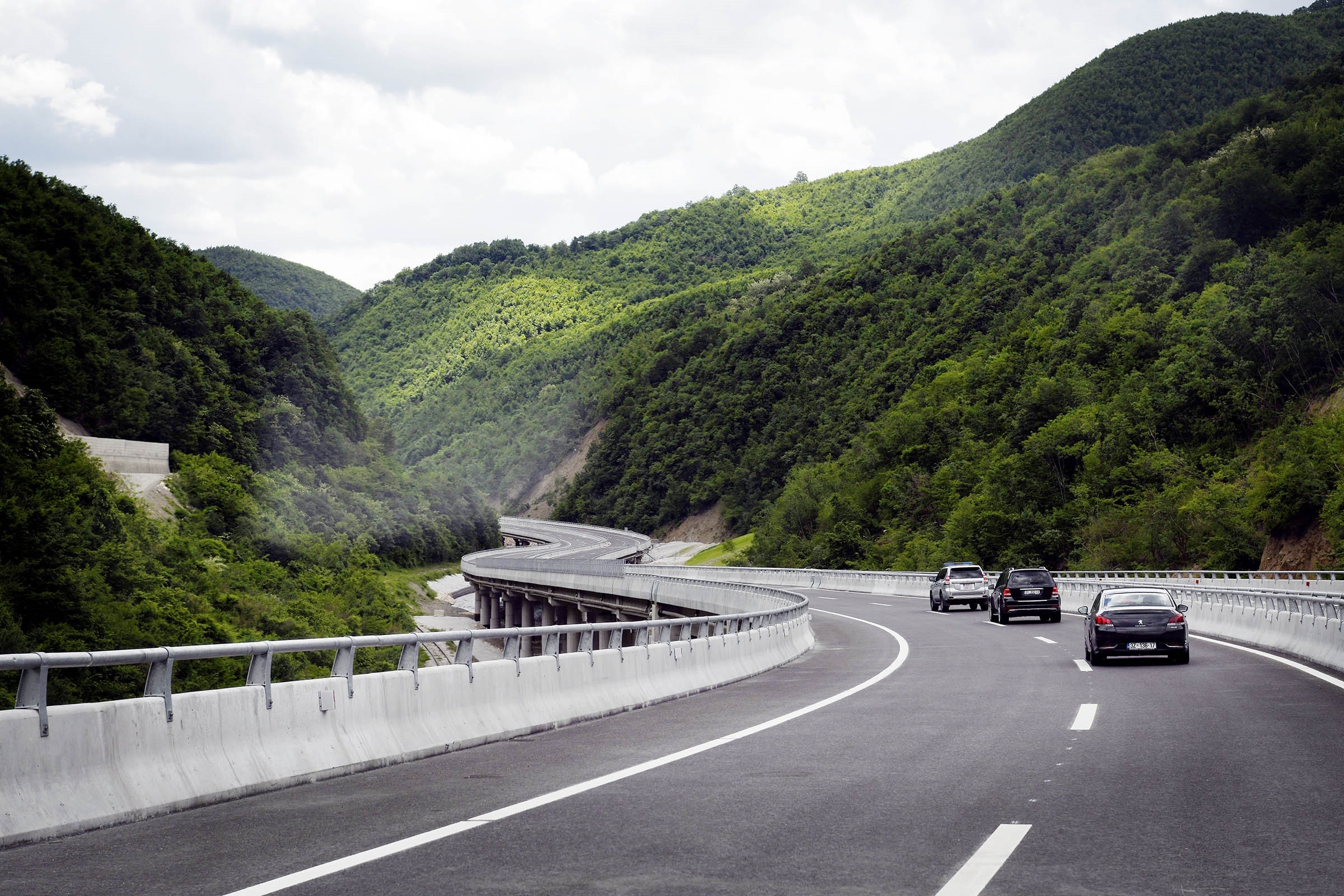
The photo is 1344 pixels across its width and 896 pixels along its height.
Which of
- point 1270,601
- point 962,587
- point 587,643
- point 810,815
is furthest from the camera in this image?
point 962,587

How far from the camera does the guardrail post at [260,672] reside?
9594mm

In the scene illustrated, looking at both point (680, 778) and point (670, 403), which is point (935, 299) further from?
point (680, 778)

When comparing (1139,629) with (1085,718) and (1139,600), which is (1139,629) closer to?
(1139,600)

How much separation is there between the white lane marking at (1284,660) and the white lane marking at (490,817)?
7.49 m

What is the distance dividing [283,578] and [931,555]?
41.8m

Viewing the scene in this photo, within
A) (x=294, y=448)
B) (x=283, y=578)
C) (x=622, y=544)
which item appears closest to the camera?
(x=283, y=578)

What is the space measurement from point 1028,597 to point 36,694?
32515 mm

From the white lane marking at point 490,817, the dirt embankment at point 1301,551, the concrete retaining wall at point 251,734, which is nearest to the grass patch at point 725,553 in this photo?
the dirt embankment at point 1301,551

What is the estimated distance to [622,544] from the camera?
414 feet

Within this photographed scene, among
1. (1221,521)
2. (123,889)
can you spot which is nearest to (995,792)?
(123,889)

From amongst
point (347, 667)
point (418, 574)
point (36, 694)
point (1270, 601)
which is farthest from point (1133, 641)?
point (418, 574)

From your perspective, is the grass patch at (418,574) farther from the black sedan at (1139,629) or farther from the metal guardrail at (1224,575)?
the black sedan at (1139,629)

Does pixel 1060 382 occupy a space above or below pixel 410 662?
above

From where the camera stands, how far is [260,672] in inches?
380
